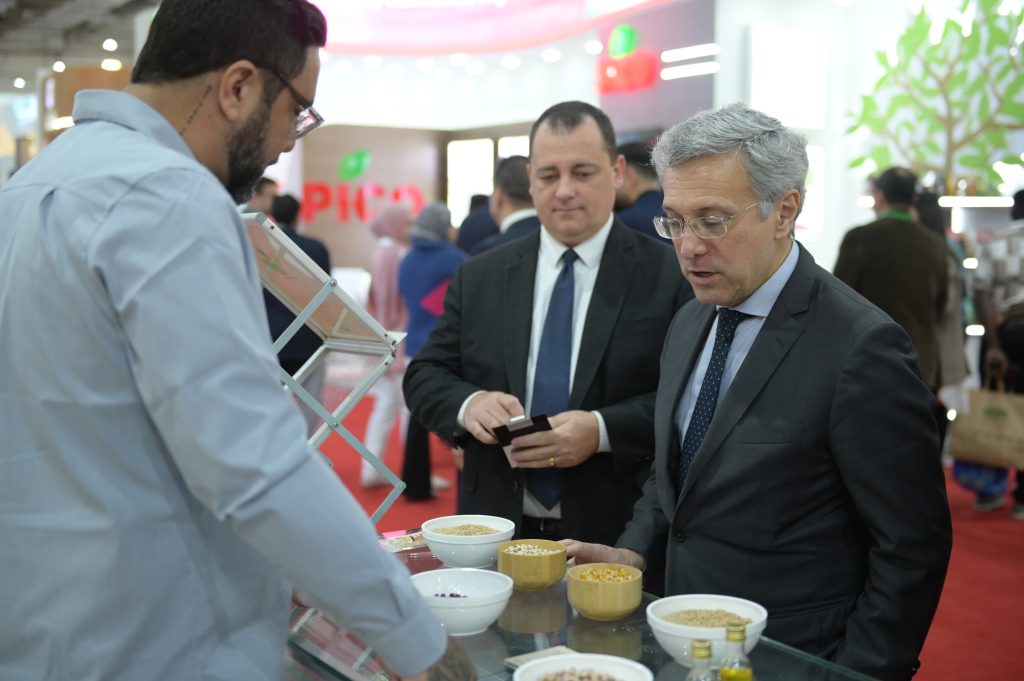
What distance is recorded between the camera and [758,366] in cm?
177

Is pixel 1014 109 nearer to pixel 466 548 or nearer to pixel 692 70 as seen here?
pixel 692 70

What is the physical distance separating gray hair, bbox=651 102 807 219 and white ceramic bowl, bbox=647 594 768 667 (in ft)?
2.33

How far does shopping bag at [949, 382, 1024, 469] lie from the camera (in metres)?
5.30

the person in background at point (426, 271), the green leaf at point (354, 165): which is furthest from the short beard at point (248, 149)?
the green leaf at point (354, 165)

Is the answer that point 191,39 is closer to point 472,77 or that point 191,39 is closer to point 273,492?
point 273,492

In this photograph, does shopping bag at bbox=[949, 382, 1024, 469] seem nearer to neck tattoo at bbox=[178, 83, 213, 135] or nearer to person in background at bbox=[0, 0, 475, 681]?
person in background at bbox=[0, 0, 475, 681]

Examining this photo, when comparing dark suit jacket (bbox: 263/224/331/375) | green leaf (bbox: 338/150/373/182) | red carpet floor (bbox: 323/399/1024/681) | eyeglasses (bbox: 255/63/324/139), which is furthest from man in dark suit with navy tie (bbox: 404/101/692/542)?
green leaf (bbox: 338/150/373/182)

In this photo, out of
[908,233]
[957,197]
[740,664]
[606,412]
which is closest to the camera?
[740,664]

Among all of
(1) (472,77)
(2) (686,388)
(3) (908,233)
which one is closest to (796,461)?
(2) (686,388)

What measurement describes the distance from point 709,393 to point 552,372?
69 centimetres

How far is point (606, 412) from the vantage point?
7.79 ft

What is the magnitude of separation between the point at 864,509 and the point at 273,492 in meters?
1.01

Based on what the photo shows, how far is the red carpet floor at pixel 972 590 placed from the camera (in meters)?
3.66

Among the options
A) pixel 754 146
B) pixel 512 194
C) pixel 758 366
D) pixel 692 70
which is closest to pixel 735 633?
pixel 758 366
